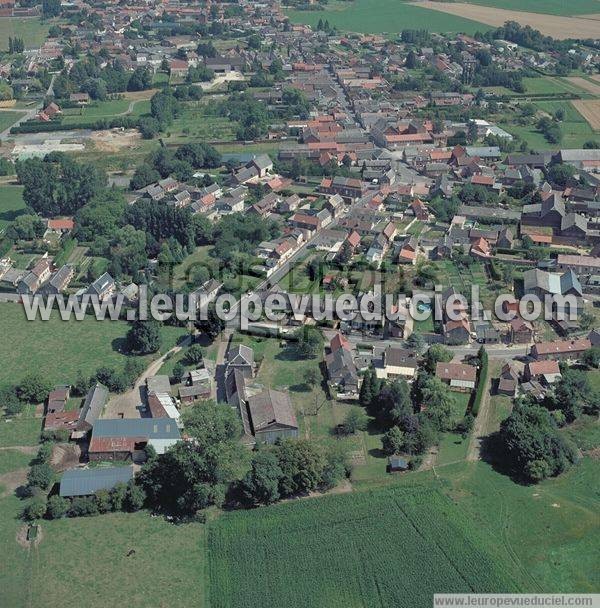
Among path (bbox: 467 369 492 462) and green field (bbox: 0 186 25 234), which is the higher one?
path (bbox: 467 369 492 462)

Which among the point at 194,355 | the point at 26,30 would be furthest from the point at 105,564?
the point at 26,30

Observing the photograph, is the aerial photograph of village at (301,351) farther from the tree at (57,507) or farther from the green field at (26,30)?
the green field at (26,30)

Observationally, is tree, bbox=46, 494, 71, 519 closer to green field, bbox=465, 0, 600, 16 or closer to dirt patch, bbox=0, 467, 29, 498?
dirt patch, bbox=0, 467, 29, 498

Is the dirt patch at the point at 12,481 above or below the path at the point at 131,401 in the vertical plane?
below

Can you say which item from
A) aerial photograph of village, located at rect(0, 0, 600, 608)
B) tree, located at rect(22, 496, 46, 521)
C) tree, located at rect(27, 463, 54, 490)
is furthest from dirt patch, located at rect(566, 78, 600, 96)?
tree, located at rect(22, 496, 46, 521)

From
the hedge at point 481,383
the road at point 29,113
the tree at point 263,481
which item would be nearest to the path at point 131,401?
the tree at point 263,481

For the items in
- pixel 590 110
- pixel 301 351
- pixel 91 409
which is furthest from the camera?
pixel 590 110

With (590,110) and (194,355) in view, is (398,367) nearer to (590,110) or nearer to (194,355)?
(194,355)
